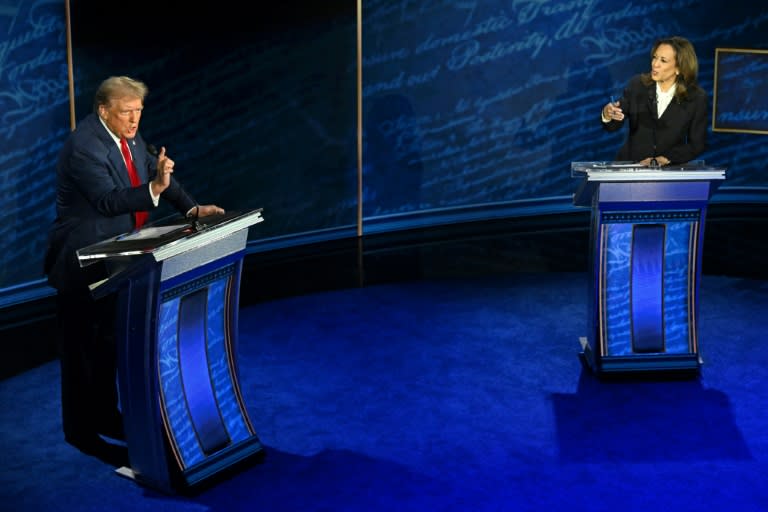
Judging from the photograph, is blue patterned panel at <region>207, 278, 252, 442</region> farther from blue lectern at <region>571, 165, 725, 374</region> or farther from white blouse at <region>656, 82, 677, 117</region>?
white blouse at <region>656, 82, 677, 117</region>

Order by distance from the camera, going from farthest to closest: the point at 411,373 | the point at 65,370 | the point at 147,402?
the point at 411,373 < the point at 65,370 < the point at 147,402

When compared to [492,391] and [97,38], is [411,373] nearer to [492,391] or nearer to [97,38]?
[492,391]

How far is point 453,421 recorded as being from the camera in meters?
4.38

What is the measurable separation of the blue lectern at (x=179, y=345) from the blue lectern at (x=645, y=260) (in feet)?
5.57

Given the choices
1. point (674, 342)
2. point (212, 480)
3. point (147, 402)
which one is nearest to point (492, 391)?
point (674, 342)

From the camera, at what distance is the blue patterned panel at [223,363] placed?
3.71 metres

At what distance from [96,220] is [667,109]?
2819 mm

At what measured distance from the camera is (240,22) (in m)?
6.94

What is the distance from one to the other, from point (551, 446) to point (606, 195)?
1.13 metres

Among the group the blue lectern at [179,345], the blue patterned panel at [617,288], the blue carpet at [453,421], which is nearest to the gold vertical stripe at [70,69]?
the blue carpet at [453,421]

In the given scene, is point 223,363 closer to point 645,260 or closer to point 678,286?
point 645,260

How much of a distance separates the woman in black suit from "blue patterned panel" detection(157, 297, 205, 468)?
245 centimetres

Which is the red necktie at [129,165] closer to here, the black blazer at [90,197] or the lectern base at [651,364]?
the black blazer at [90,197]

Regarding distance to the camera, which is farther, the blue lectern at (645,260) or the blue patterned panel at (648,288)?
the blue patterned panel at (648,288)
